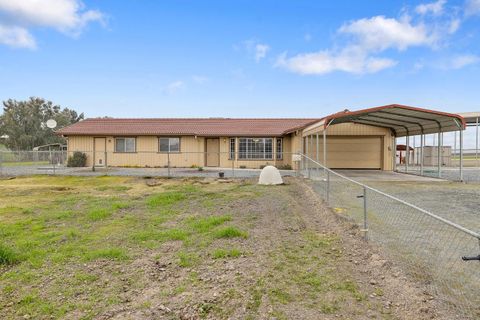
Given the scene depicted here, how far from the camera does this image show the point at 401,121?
1988 cm

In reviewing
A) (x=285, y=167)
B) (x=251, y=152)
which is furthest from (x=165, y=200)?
(x=251, y=152)

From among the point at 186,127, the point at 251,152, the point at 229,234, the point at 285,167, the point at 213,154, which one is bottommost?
the point at 229,234

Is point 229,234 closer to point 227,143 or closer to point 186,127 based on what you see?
point 227,143

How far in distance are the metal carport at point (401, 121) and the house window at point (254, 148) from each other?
4.51 metres

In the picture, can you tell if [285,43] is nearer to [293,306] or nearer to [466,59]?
[466,59]

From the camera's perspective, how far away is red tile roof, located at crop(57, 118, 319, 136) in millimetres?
25781

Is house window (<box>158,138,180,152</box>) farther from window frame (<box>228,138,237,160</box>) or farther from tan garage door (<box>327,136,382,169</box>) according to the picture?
tan garage door (<box>327,136,382,169</box>)

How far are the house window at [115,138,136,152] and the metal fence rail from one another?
19667 millimetres

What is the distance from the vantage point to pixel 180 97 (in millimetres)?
30031

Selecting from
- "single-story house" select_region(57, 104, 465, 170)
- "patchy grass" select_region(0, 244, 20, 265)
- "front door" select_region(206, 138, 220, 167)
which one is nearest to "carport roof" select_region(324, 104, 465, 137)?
"single-story house" select_region(57, 104, 465, 170)

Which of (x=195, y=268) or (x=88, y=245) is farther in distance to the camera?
(x=88, y=245)

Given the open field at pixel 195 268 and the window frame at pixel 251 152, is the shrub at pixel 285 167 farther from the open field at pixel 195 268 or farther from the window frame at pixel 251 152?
the open field at pixel 195 268

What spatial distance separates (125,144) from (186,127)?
4.66 meters

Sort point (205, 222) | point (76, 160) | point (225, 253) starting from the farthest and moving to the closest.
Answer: point (76, 160) → point (205, 222) → point (225, 253)
